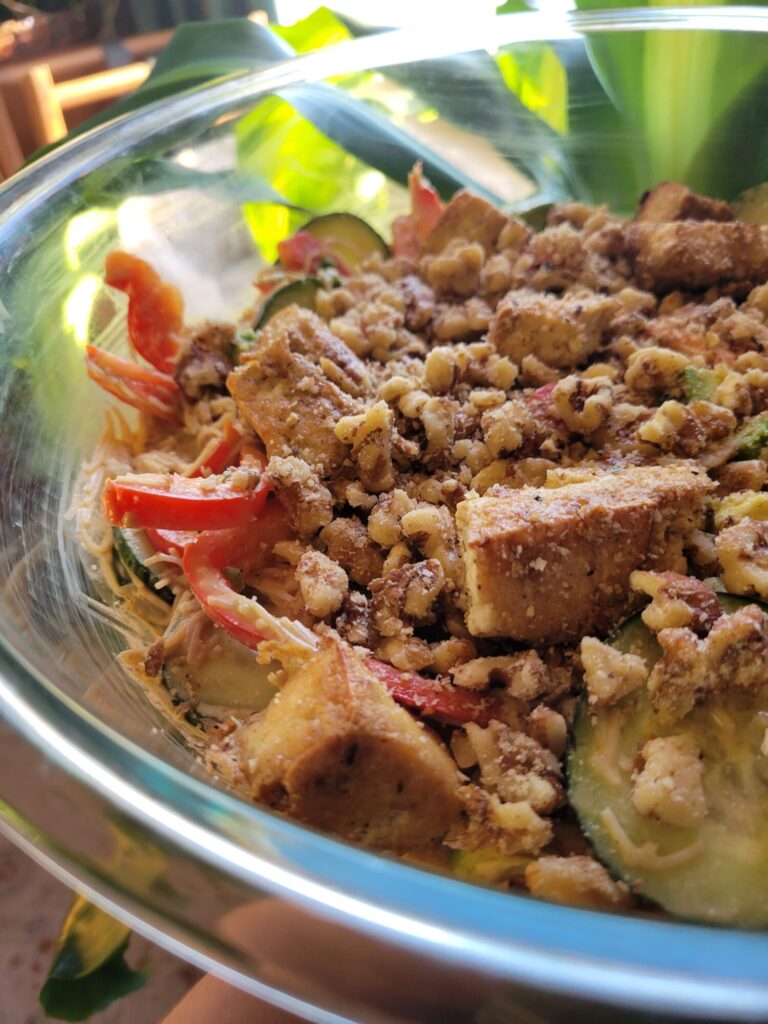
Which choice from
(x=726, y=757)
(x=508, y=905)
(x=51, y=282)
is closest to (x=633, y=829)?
(x=726, y=757)

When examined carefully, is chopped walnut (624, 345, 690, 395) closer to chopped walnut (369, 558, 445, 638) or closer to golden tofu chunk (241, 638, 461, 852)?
chopped walnut (369, 558, 445, 638)

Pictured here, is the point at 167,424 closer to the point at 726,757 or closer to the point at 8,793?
the point at 8,793

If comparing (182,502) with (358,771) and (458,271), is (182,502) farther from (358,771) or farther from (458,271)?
(458,271)

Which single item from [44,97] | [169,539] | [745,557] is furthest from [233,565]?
[44,97]

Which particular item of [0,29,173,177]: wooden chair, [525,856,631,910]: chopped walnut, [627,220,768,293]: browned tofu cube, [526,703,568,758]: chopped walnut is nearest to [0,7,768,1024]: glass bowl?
[525,856,631,910]: chopped walnut

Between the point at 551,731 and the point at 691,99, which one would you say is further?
the point at 691,99

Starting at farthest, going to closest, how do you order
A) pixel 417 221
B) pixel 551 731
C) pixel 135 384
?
pixel 417 221, pixel 135 384, pixel 551 731
